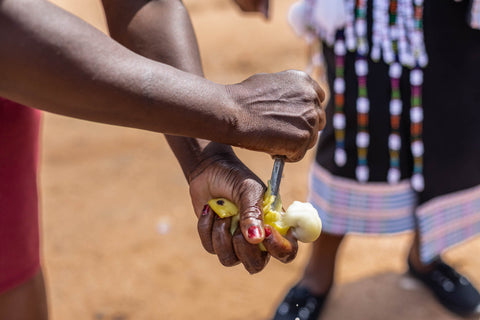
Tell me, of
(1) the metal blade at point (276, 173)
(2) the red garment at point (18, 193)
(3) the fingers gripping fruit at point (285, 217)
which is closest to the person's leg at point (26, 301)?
(2) the red garment at point (18, 193)

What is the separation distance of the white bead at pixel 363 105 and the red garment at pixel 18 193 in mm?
1071

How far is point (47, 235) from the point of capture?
305 cm

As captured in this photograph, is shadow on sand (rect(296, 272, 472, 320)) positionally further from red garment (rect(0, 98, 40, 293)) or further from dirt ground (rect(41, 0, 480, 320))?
red garment (rect(0, 98, 40, 293))

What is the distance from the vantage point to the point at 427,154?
2.19m

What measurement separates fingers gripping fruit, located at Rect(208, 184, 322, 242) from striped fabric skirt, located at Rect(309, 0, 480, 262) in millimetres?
905

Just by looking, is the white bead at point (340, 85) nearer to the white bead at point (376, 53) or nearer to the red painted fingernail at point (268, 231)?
the white bead at point (376, 53)

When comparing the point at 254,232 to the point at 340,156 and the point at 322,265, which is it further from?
the point at 322,265

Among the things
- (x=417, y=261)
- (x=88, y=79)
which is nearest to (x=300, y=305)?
(x=417, y=261)

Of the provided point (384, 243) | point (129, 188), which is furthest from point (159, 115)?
point (129, 188)

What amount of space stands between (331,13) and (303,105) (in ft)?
2.75

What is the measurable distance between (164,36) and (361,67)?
848 mm

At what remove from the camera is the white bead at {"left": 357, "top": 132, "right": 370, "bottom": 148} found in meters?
2.17

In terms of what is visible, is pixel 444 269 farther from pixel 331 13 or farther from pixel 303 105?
pixel 303 105

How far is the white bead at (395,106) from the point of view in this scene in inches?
83.4
